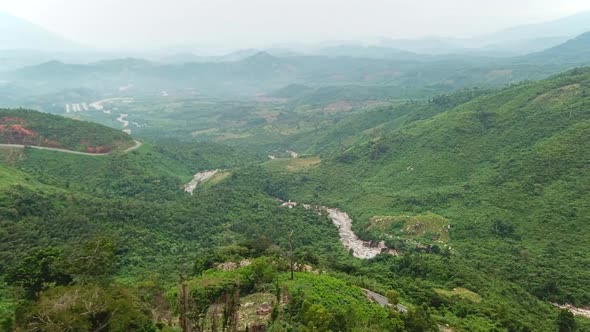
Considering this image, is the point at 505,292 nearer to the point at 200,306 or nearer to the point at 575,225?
the point at 575,225

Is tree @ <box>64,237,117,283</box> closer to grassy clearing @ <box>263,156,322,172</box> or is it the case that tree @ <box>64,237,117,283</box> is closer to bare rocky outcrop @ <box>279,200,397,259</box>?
bare rocky outcrop @ <box>279,200,397,259</box>

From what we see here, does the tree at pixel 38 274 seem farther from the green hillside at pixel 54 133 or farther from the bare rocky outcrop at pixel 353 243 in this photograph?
the green hillside at pixel 54 133

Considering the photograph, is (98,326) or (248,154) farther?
(248,154)

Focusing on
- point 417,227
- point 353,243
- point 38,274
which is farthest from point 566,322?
point 38,274

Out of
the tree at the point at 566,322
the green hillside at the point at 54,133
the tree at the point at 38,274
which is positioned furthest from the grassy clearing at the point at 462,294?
the green hillside at the point at 54,133

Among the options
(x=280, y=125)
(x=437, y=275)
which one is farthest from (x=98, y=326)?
(x=280, y=125)

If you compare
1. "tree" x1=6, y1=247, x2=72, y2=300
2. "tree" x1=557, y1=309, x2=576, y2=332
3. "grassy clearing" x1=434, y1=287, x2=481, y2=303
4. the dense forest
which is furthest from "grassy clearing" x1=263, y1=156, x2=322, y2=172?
"tree" x1=6, y1=247, x2=72, y2=300

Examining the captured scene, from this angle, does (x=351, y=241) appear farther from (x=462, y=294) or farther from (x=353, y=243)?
(x=462, y=294)
